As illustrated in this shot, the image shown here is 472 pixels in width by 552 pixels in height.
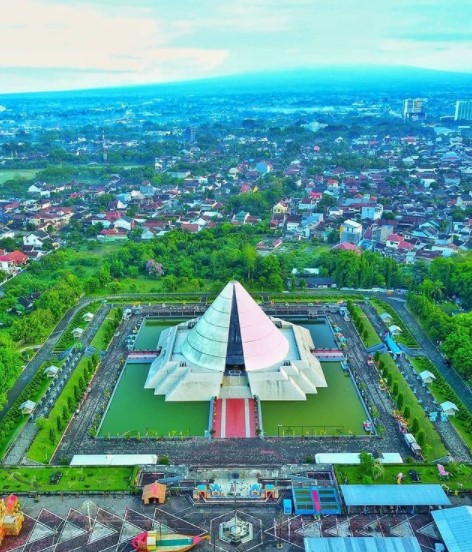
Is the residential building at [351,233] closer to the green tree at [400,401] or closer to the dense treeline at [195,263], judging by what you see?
the dense treeline at [195,263]

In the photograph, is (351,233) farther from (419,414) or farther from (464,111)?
(464,111)

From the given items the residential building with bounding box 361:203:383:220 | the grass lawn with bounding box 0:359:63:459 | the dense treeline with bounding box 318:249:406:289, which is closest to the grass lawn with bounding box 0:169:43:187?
the residential building with bounding box 361:203:383:220

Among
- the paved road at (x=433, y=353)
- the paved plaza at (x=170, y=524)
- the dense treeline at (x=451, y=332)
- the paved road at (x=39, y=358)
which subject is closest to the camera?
the paved plaza at (x=170, y=524)

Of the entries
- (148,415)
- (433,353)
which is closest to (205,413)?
(148,415)

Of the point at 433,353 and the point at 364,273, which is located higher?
the point at 364,273

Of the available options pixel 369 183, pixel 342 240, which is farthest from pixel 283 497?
pixel 369 183

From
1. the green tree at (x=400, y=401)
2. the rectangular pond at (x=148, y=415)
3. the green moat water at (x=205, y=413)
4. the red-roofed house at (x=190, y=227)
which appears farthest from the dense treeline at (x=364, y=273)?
the red-roofed house at (x=190, y=227)
